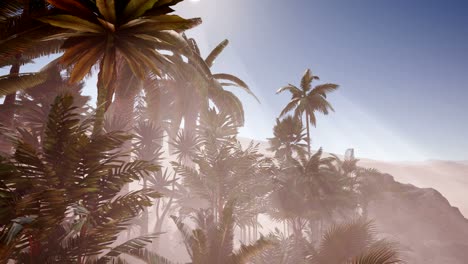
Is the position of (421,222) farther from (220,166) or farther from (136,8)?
(136,8)

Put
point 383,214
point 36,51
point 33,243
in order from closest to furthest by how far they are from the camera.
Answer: point 33,243, point 36,51, point 383,214

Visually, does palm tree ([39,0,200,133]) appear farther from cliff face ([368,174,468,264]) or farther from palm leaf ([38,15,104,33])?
→ cliff face ([368,174,468,264])

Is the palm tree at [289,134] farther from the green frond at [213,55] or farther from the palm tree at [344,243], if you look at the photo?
the palm tree at [344,243]

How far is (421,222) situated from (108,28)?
39.1 meters

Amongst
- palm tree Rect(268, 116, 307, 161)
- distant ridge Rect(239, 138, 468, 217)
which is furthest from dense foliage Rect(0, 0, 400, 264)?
distant ridge Rect(239, 138, 468, 217)

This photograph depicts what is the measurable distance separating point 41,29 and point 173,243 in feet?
97.0

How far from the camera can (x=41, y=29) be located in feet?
15.6

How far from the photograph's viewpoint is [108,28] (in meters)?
4.69

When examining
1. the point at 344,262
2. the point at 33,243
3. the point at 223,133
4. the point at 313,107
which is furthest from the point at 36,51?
the point at 313,107

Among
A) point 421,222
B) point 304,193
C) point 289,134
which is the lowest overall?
point 421,222

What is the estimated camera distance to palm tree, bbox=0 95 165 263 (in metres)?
3.21

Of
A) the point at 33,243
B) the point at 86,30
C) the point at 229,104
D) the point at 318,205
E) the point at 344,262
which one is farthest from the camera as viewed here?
the point at 318,205

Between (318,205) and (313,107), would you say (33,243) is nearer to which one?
(318,205)

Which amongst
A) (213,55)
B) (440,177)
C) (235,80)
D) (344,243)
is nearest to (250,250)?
(344,243)
